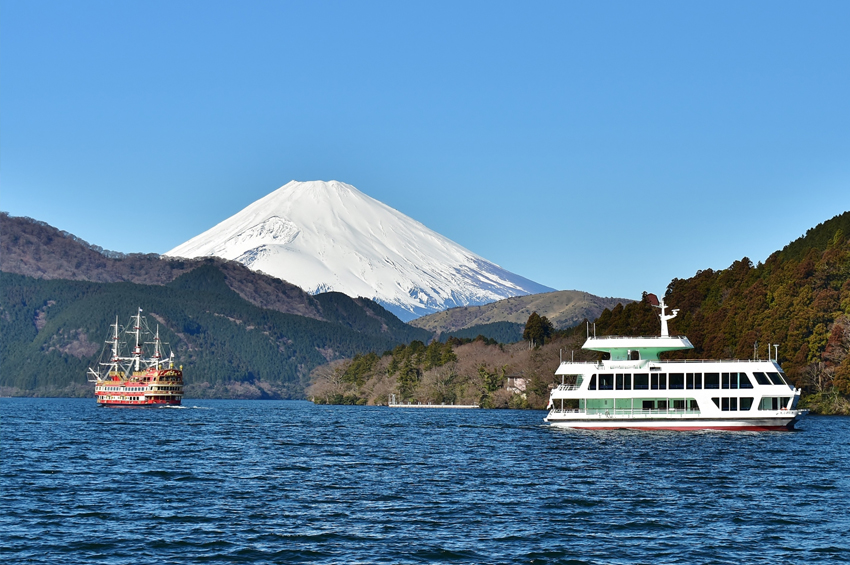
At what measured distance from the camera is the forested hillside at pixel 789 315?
347 feet

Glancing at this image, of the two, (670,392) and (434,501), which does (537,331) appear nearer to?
(670,392)

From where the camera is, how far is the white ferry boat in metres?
72.2

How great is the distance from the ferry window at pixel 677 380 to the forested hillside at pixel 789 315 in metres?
32.9

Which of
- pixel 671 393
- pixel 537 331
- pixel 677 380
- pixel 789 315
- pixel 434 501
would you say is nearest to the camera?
pixel 434 501

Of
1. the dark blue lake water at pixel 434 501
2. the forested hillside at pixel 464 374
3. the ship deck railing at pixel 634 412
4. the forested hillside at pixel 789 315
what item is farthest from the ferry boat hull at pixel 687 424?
the forested hillside at pixel 464 374

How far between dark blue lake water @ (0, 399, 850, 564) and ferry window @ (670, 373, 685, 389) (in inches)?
285

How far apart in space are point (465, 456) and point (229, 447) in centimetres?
1616

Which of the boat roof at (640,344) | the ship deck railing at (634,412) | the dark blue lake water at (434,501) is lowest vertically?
the dark blue lake water at (434,501)

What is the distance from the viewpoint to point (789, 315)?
111188 millimetres

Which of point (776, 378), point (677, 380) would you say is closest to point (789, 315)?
point (776, 378)

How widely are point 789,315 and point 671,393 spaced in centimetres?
4319

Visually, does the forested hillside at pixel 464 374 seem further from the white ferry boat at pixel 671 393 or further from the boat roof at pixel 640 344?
the white ferry boat at pixel 671 393

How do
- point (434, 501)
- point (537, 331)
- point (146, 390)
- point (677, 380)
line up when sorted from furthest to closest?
point (537, 331) < point (146, 390) < point (677, 380) < point (434, 501)

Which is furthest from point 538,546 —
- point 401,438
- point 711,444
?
point 401,438
